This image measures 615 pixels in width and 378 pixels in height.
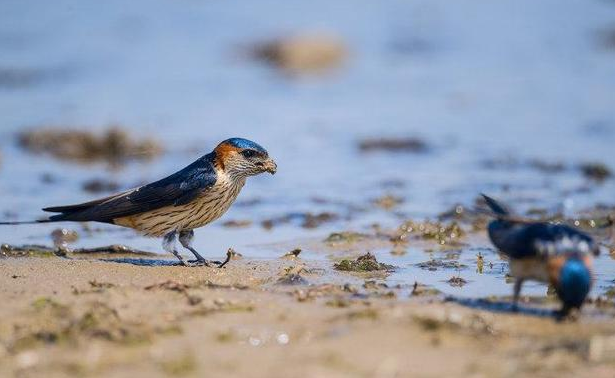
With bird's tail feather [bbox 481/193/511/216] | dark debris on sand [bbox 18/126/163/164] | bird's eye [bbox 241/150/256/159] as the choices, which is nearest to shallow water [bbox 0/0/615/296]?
dark debris on sand [bbox 18/126/163/164]

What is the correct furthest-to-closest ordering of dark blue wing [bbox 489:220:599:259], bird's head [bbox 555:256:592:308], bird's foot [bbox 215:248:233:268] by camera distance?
bird's foot [bbox 215:248:233:268]
dark blue wing [bbox 489:220:599:259]
bird's head [bbox 555:256:592:308]

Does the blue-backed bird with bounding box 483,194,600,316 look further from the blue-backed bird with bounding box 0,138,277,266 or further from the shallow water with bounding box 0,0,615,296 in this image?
the blue-backed bird with bounding box 0,138,277,266

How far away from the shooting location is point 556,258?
5984 mm

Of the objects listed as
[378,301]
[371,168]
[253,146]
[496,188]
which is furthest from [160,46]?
[378,301]

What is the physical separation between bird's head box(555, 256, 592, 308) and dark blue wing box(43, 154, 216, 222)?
3.07m

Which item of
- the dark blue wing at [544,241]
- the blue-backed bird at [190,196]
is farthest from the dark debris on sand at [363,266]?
the dark blue wing at [544,241]

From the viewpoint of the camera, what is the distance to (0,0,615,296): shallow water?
1163 cm

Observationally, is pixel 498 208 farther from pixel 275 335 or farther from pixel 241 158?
pixel 241 158

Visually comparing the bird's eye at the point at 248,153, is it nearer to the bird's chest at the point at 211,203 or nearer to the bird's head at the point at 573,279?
the bird's chest at the point at 211,203

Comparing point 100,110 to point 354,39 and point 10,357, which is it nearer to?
point 354,39

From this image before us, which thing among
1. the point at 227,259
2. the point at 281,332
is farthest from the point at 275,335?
the point at 227,259

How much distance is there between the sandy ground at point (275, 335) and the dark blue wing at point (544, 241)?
39cm

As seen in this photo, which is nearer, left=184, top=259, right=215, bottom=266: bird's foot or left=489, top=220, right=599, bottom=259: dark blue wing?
left=489, top=220, right=599, bottom=259: dark blue wing

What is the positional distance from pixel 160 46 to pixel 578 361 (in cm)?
2077
